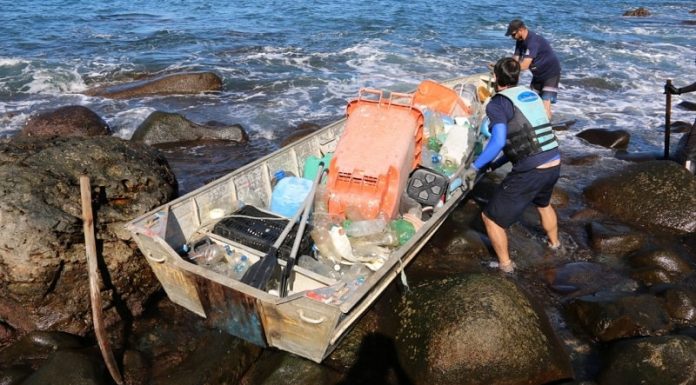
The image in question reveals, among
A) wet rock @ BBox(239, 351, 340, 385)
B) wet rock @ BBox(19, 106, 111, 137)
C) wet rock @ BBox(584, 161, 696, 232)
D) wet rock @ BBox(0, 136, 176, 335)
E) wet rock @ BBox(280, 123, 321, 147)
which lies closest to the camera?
wet rock @ BBox(239, 351, 340, 385)

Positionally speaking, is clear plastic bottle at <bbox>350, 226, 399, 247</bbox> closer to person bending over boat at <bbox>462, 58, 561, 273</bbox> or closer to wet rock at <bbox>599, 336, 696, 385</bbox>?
person bending over boat at <bbox>462, 58, 561, 273</bbox>

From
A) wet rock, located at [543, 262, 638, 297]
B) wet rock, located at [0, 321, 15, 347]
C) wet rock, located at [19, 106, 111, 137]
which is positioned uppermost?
wet rock, located at [19, 106, 111, 137]

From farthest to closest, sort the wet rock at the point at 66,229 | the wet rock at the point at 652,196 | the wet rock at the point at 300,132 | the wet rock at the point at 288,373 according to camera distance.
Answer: the wet rock at the point at 300,132, the wet rock at the point at 652,196, the wet rock at the point at 66,229, the wet rock at the point at 288,373

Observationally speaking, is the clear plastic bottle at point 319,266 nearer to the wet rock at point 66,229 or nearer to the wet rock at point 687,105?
the wet rock at point 66,229

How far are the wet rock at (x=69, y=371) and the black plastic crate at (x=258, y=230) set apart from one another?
1691 mm

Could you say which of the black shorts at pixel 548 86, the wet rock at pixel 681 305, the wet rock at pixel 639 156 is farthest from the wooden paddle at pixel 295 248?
the wet rock at pixel 639 156

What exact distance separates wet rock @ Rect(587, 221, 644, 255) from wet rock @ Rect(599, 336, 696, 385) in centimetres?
247

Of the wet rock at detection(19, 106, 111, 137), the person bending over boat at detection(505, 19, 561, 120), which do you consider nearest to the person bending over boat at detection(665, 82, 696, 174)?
the person bending over boat at detection(505, 19, 561, 120)

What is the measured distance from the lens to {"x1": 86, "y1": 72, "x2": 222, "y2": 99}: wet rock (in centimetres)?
1377

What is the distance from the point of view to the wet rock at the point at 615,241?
6.40 metres

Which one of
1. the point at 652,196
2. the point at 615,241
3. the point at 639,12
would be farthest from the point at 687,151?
the point at 639,12

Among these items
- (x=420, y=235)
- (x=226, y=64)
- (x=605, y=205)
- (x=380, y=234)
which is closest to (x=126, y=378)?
(x=380, y=234)

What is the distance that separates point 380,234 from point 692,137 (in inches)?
270

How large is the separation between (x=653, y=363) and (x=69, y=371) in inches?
191
